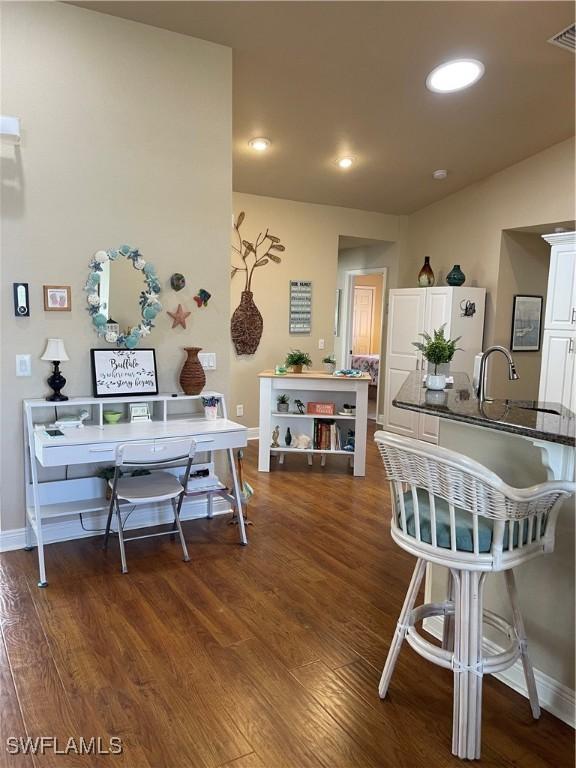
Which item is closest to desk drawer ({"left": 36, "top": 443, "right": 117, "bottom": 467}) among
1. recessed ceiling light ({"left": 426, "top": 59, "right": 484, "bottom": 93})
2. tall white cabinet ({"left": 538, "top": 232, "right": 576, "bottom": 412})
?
recessed ceiling light ({"left": 426, "top": 59, "right": 484, "bottom": 93})

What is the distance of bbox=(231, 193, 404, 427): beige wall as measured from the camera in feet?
19.1

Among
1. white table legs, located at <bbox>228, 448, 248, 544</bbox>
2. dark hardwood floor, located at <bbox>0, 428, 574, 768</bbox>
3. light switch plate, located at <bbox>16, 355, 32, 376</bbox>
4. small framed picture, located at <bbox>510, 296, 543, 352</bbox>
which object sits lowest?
dark hardwood floor, located at <bbox>0, 428, 574, 768</bbox>

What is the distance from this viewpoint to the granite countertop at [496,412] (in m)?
1.78

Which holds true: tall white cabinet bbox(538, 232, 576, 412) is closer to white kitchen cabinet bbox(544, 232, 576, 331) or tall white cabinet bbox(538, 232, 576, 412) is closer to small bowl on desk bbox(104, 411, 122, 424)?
white kitchen cabinet bbox(544, 232, 576, 331)

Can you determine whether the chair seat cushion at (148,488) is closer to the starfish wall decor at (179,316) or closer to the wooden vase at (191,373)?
the wooden vase at (191,373)

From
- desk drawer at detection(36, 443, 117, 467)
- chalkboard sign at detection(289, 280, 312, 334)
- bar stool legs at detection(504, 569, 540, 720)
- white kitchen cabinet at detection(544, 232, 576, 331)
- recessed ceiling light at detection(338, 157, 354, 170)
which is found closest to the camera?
bar stool legs at detection(504, 569, 540, 720)

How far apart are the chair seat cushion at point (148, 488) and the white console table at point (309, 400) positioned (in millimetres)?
1639

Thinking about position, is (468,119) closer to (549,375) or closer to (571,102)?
(571,102)

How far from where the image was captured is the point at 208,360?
12.2 feet

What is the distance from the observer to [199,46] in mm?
3402

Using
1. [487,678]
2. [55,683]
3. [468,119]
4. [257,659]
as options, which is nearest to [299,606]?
[257,659]

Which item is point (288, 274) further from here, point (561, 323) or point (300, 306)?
point (561, 323)

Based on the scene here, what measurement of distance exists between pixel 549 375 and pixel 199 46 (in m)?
3.53

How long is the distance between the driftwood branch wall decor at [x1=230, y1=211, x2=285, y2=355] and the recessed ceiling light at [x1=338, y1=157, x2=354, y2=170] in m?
1.06
